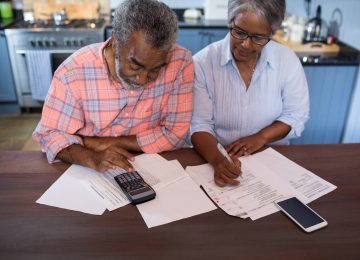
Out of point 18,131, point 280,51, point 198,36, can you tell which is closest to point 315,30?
point 198,36

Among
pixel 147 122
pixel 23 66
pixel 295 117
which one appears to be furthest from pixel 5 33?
pixel 295 117

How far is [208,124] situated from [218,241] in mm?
607

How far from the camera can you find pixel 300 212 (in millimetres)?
942

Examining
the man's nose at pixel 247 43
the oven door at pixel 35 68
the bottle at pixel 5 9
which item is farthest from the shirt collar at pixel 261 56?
the bottle at pixel 5 9

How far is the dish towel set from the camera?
3090 millimetres

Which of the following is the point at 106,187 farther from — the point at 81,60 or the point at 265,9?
the point at 265,9

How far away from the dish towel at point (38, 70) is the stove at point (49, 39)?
2 cm

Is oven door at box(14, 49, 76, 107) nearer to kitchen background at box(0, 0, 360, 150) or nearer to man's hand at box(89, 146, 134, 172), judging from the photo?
kitchen background at box(0, 0, 360, 150)

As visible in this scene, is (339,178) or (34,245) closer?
(34,245)

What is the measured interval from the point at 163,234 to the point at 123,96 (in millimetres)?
536

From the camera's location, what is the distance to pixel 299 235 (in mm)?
879

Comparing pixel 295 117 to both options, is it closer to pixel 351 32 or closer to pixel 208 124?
pixel 208 124

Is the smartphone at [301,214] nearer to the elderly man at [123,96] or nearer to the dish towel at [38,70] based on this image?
the elderly man at [123,96]

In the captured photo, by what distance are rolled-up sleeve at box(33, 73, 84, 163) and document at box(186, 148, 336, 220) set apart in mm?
427
